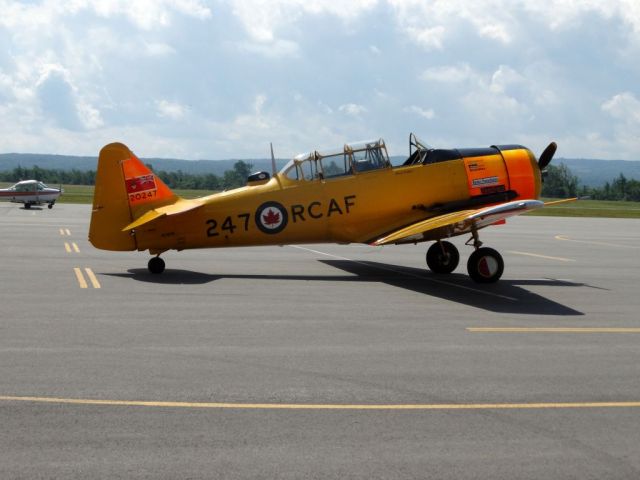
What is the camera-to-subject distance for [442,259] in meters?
17.5

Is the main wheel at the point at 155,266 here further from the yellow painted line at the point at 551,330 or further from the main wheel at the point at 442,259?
the yellow painted line at the point at 551,330

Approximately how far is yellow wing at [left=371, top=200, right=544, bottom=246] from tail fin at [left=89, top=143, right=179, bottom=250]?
4.85m

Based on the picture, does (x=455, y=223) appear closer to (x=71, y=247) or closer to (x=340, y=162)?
(x=340, y=162)

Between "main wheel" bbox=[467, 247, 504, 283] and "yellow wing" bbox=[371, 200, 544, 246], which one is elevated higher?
"yellow wing" bbox=[371, 200, 544, 246]

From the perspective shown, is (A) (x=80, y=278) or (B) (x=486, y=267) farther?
(B) (x=486, y=267)

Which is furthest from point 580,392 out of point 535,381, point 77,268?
point 77,268

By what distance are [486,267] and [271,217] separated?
448 centimetres

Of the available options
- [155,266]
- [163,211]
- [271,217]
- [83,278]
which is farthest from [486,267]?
[83,278]

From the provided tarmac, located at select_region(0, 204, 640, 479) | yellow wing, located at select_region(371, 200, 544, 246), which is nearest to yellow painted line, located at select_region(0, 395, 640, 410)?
tarmac, located at select_region(0, 204, 640, 479)

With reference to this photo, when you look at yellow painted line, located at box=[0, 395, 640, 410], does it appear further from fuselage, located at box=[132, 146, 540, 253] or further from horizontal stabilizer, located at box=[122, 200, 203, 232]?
fuselage, located at box=[132, 146, 540, 253]

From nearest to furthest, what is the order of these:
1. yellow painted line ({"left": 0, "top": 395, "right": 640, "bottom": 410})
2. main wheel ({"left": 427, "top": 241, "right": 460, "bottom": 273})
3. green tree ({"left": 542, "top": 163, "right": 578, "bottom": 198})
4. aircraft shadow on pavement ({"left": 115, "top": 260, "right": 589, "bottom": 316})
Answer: yellow painted line ({"left": 0, "top": 395, "right": 640, "bottom": 410}), aircraft shadow on pavement ({"left": 115, "top": 260, "right": 589, "bottom": 316}), main wheel ({"left": 427, "top": 241, "right": 460, "bottom": 273}), green tree ({"left": 542, "top": 163, "right": 578, "bottom": 198})

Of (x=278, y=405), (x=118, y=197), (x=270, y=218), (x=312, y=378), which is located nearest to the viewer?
(x=278, y=405)

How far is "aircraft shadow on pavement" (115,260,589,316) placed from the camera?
512 inches

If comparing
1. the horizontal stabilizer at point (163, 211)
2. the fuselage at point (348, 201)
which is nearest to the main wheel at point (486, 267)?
the fuselage at point (348, 201)
